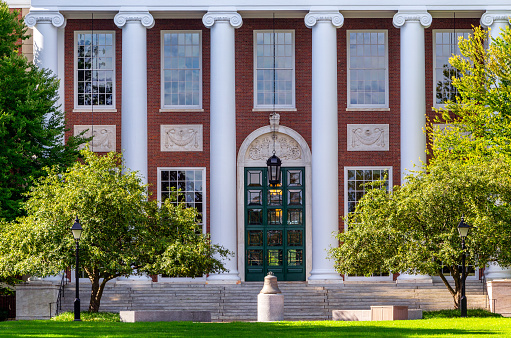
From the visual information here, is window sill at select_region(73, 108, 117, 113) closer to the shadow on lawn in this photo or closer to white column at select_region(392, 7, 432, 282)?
white column at select_region(392, 7, 432, 282)

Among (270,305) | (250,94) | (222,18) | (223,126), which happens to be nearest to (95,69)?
(222,18)

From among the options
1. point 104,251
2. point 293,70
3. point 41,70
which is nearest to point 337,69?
point 293,70

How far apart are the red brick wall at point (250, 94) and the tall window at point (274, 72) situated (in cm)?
27

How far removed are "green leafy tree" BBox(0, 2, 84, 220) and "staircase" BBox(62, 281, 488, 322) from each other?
4330 millimetres

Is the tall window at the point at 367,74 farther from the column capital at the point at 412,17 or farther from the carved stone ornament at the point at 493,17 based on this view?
the carved stone ornament at the point at 493,17

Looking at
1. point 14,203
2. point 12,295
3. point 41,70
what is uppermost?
point 41,70

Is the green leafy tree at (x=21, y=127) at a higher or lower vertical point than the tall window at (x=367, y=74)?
lower

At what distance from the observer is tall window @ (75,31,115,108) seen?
38688 millimetres

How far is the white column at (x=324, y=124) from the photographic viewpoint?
36.4 metres

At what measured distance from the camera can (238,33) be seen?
127ft

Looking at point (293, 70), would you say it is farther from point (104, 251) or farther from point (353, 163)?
point (104, 251)

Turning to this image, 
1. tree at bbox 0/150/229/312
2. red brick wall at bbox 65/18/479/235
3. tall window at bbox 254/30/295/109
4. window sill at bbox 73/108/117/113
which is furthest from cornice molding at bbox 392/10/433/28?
tree at bbox 0/150/229/312

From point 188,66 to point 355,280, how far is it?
412 inches

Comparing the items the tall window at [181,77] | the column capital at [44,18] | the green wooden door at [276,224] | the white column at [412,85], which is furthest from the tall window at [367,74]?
the column capital at [44,18]
